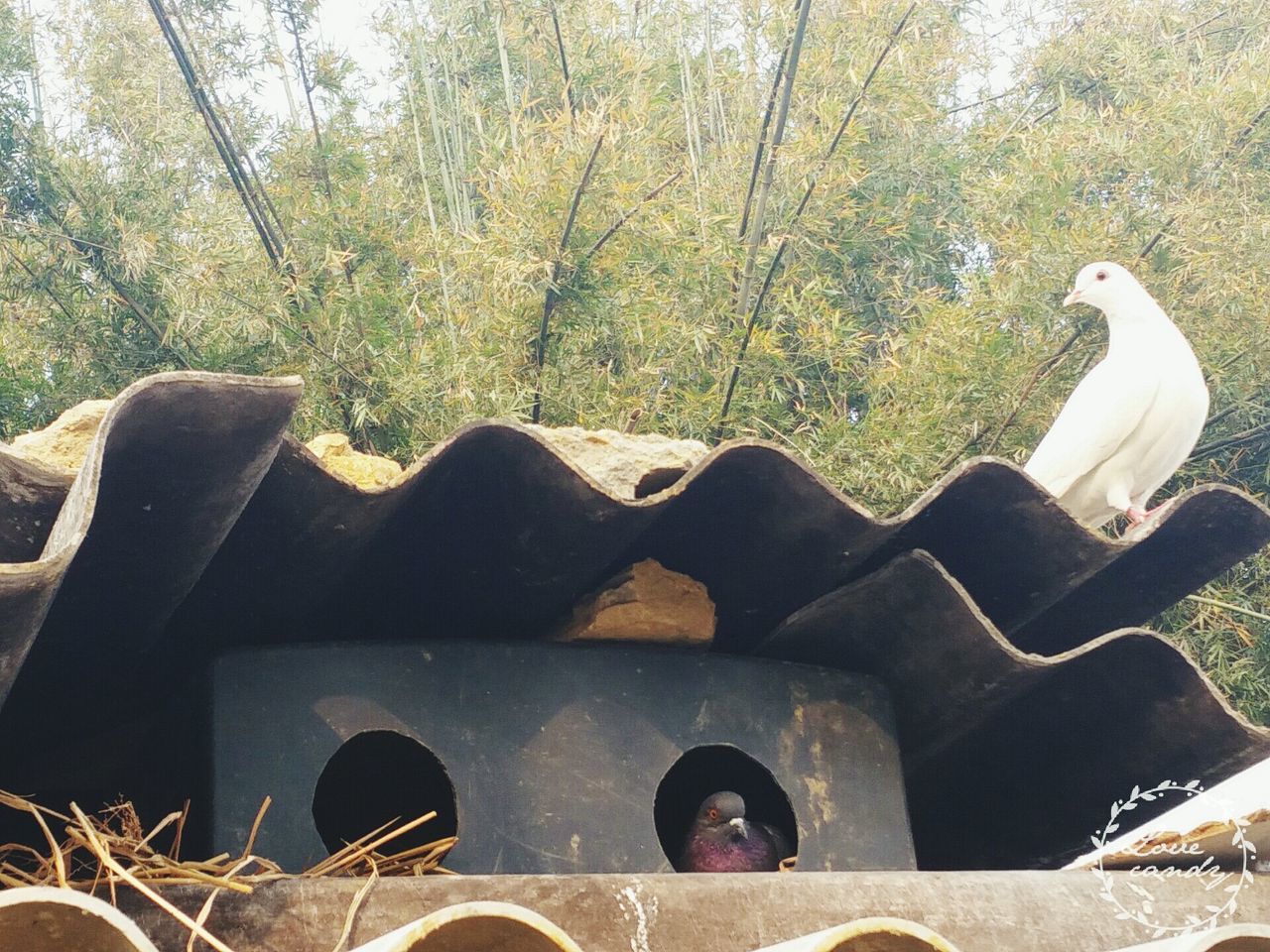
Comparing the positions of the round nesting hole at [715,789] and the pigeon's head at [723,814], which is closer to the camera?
the pigeon's head at [723,814]

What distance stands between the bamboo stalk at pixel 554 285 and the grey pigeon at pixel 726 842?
128cm

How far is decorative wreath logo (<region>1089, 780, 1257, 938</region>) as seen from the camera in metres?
2.04

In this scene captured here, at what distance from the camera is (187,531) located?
5.92ft

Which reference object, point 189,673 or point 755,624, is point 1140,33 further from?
point 189,673

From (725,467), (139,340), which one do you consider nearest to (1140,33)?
(139,340)

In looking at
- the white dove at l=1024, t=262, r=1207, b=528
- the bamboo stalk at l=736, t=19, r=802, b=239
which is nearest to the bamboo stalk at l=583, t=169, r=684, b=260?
the bamboo stalk at l=736, t=19, r=802, b=239

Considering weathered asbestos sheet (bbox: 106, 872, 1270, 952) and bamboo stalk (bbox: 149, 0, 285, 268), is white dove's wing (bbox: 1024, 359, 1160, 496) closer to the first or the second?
weathered asbestos sheet (bbox: 106, 872, 1270, 952)

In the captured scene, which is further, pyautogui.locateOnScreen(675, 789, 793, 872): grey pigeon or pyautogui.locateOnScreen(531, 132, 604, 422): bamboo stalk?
pyautogui.locateOnScreen(531, 132, 604, 422): bamboo stalk

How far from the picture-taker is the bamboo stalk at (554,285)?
3.44 metres

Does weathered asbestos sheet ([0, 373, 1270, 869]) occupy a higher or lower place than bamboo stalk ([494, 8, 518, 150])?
lower

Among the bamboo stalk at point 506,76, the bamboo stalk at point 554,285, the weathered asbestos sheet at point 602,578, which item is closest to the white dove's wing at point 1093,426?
the weathered asbestos sheet at point 602,578

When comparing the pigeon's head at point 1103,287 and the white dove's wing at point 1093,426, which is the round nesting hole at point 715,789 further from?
the pigeon's head at point 1103,287

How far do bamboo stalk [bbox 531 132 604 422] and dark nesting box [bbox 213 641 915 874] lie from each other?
142 cm

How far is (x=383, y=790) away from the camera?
3.01 m
